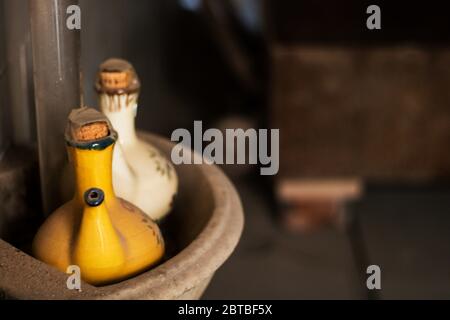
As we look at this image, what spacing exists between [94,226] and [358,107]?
1.04 m

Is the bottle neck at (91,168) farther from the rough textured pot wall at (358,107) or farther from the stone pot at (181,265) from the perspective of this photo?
the rough textured pot wall at (358,107)

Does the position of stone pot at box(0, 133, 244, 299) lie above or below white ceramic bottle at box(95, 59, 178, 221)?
below

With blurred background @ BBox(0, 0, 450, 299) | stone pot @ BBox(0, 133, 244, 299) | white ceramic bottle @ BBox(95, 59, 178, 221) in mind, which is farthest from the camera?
blurred background @ BBox(0, 0, 450, 299)

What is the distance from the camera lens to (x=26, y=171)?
2.40ft

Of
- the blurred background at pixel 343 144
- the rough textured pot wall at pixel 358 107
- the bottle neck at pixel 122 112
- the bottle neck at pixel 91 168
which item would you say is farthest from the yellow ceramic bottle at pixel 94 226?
the rough textured pot wall at pixel 358 107

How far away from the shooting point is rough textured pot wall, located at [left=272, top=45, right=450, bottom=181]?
151 cm

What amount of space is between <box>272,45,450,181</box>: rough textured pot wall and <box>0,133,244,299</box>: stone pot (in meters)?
0.79

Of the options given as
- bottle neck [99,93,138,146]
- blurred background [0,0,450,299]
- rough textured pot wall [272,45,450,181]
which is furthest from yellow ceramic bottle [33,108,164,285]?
rough textured pot wall [272,45,450,181]

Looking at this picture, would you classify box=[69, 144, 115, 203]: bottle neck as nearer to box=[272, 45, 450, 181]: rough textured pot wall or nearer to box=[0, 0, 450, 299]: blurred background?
box=[0, 0, 450, 299]: blurred background

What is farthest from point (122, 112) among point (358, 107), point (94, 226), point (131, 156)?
point (358, 107)

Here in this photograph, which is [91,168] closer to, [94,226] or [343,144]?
[94,226]

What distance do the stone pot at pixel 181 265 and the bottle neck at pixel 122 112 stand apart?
89 mm

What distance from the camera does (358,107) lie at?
154 centimetres

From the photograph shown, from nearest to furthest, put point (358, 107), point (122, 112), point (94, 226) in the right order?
point (94, 226)
point (122, 112)
point (358, 107)
